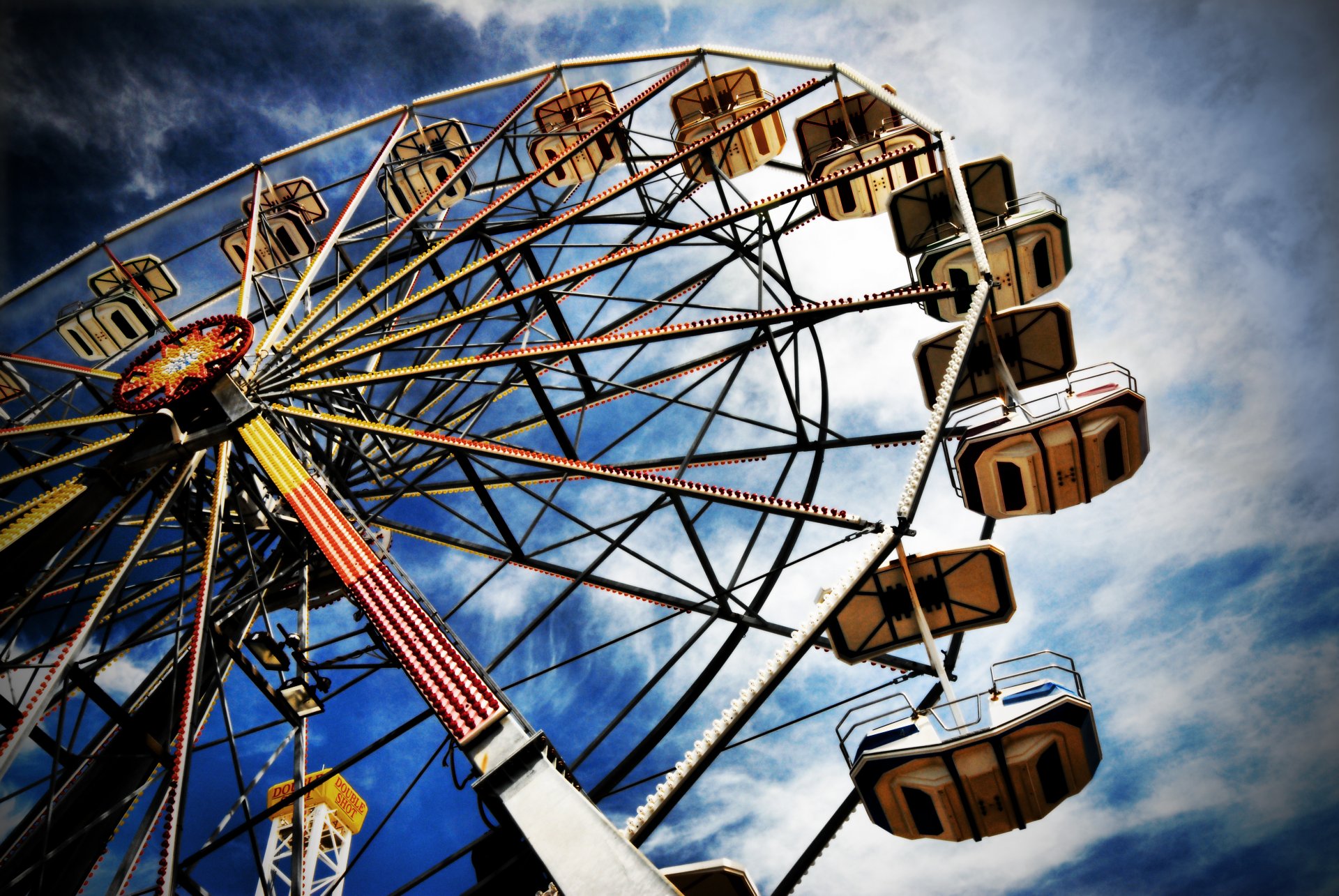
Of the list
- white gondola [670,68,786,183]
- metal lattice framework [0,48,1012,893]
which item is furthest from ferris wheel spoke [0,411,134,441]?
white gondola [670,68,786,183]

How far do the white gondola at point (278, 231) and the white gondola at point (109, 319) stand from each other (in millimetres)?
1467

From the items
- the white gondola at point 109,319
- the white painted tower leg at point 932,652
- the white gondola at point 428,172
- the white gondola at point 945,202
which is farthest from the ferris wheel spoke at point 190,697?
the white gondola at point 945,202

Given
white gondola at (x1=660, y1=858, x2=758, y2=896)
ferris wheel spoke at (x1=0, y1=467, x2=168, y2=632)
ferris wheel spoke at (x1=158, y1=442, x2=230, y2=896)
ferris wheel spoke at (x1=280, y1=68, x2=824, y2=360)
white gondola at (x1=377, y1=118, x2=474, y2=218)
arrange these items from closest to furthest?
ferris wheel spoke at (x1=158, y1=442, x2=230, y2=896) → white gondola at (x1=660, y1=858, x2=758, y2=896) → ferris wheel spoke at (x1=0, y1=467, x2=168, y2=632) → ferris wheel spoke at (x1=280, y1=68, x2=824, y2=360) → white gondola at (x1=377, y1=118, x2=474, y2=218)

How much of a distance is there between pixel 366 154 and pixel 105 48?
1014 cm

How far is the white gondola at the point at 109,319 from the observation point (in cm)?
1697

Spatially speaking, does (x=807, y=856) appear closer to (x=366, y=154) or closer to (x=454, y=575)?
(x=366, y=154)

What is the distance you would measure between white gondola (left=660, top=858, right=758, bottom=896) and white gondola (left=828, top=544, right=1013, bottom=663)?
2.83m

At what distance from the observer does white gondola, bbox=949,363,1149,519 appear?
9023 mm

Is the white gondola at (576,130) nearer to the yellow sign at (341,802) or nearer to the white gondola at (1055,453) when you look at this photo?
the white gondola at (1055,453)

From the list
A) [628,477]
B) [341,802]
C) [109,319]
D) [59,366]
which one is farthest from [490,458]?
[341,802]

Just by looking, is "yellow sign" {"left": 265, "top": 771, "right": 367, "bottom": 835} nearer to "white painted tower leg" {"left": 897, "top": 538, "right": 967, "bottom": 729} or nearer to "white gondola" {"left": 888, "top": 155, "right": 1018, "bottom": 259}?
"white painted tower leg" {"left": 897, "top": 538, "right": 967, "bottom": 729}

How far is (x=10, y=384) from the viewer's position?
16.4 m

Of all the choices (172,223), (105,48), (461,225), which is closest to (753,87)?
(461,225)

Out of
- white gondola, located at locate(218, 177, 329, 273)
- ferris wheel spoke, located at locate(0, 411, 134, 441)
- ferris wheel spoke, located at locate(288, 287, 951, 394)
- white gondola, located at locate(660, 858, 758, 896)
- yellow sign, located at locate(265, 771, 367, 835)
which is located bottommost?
yellow sign, located at locate(265, 771, 367, 835)
